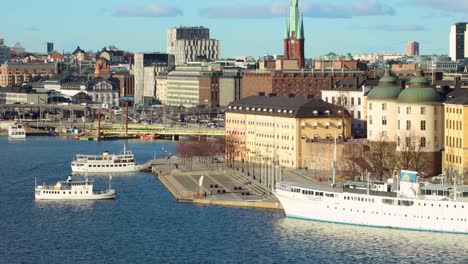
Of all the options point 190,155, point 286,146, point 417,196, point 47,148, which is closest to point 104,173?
point 190,155

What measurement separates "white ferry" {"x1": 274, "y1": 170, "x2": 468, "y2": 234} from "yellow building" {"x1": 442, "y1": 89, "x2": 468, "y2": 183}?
11.1 metres

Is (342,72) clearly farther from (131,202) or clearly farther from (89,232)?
(89,232)

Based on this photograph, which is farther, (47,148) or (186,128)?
(186,128)

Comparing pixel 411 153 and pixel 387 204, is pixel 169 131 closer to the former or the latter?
pixel 411 153

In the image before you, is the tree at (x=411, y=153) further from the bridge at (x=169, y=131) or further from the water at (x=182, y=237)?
the bridge at (x=169, y=131)

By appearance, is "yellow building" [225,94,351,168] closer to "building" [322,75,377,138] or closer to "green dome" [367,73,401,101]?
"green dome" [367,73,401,101]

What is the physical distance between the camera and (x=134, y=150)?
478 ft

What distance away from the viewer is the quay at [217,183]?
294 ft

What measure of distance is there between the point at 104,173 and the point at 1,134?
7042cm

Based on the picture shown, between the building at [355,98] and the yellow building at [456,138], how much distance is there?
25.1 metres

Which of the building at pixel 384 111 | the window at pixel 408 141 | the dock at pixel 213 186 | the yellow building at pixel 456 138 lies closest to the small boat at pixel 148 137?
the dock at pixel 213 186

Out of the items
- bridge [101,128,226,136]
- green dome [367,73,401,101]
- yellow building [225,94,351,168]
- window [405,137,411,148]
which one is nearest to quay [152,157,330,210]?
Result: yellow building [225,94,351,168]

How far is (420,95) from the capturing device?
322ft

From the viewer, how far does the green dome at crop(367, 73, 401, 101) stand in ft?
345
